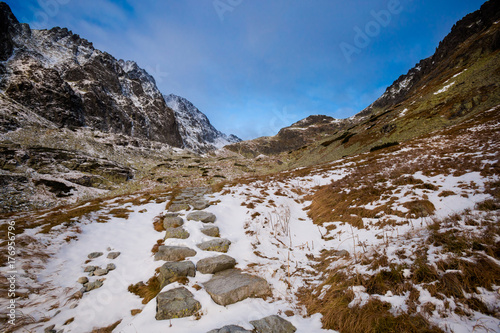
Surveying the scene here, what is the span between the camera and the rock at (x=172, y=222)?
8816 mm

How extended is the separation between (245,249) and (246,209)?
3956 millimetres

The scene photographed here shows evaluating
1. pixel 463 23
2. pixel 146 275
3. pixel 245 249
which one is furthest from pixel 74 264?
pixel 463 23

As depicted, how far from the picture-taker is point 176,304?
4512 millimetres

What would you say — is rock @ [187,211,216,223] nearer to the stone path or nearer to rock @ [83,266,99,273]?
the stone path

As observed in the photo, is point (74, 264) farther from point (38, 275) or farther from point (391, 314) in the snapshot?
point (391, 314)

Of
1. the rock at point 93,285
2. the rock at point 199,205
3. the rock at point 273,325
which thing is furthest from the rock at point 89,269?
the rock at point 273,325

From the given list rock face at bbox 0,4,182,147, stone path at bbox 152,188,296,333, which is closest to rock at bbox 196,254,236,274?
stone path at bbox 152,188,296,333

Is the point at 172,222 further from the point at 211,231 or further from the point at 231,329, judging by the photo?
the point at 231,329

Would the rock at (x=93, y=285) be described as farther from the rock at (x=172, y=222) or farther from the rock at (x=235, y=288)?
the rock at (x=172, y=222)

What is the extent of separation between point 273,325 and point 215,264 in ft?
9.48

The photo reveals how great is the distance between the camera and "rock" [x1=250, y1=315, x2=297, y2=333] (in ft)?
12.3

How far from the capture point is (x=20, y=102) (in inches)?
1943

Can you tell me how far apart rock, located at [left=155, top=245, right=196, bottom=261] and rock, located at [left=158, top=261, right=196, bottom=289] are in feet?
2.31

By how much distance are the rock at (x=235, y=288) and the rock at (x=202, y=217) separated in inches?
153
